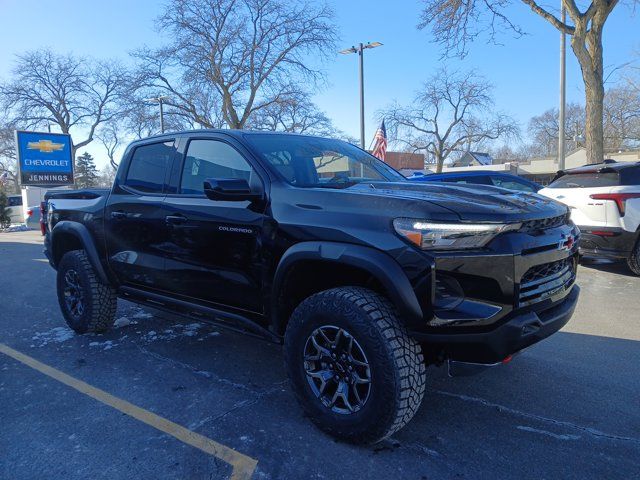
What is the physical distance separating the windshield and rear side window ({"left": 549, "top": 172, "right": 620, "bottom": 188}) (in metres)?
4.21

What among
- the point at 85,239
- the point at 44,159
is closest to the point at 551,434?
the point at 85,239

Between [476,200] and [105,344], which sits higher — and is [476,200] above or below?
above

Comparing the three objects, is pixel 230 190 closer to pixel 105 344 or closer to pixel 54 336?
pixel 105 344

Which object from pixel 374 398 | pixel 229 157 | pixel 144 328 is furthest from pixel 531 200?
pixel 144 328

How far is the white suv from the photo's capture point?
6.65 m

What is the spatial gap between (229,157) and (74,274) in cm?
243

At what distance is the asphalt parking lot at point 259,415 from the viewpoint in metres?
2.61

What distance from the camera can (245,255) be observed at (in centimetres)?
324

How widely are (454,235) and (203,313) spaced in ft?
6.73

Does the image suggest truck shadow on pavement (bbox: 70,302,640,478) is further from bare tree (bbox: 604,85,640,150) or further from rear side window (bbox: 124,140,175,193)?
bare tree (bbox: 604,85,640,150)

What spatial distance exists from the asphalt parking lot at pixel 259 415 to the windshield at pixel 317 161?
5.08ft

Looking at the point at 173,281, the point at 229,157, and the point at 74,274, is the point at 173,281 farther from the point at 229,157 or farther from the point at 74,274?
the point at 74,274

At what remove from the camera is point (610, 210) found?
22.1 ft

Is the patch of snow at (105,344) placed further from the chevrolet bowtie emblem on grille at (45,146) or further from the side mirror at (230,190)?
the chevrolet bowtie emblem on grille at (45,146)
